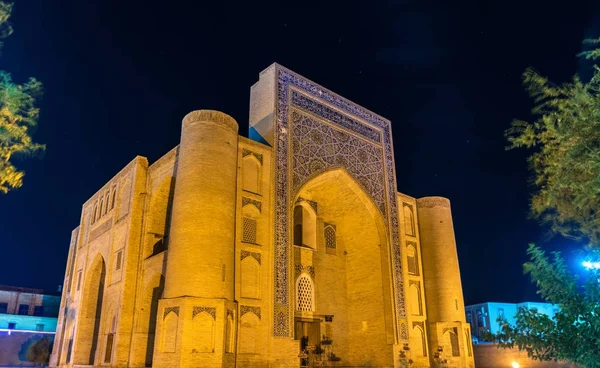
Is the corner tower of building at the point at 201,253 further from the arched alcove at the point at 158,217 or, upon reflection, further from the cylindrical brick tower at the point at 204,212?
the arched alcove at the point at 158,217

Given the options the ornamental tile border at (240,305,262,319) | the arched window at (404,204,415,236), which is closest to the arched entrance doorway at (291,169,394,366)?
the arched window at (404,204,415,236)

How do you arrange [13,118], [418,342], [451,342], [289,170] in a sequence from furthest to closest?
[451,342] → [418,342] → [289,170] → [13,118]

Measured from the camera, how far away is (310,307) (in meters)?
14.3

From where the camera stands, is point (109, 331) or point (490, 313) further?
point (490, 313)

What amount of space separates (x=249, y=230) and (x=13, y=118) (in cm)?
729

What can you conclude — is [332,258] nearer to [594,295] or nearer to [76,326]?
[76,326]

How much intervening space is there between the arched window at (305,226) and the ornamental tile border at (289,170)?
2255 mm

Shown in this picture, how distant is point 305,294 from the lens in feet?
46.9

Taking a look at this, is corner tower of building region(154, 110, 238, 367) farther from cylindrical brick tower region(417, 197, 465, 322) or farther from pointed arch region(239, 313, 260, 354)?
cylindrical brick tower region(417, 197, 465, 322)

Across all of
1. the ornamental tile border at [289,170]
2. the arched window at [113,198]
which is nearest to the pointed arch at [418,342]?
the ornamental tile border at [289,170]

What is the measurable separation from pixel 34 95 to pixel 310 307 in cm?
1069

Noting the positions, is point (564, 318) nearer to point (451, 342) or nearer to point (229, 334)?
point (229, 334)

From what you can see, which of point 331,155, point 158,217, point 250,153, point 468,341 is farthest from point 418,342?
point 158,217

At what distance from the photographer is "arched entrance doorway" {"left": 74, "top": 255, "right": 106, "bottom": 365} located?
14.4m
